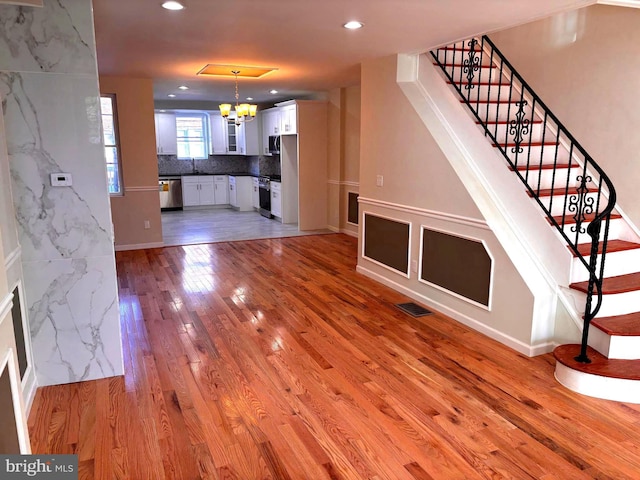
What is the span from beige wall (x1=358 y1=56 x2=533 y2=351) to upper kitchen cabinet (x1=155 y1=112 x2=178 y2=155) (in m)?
6.94

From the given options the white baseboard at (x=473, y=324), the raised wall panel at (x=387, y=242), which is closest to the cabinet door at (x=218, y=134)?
the raised wall panel at (x=387, y=242)

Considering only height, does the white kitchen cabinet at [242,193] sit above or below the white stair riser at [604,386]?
above

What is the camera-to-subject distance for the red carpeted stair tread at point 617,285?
3262 millimetres

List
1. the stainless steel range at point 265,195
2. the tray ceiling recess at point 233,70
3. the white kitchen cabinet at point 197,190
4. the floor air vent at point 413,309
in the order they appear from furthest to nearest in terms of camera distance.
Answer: the white kitchen cabinet at point 197,190 → the stainless steel range at point 265,195 → the tray ceiling recess at point 233,70 → the floor air vent at point 413,309

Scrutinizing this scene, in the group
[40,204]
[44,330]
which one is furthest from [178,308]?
[40,204]

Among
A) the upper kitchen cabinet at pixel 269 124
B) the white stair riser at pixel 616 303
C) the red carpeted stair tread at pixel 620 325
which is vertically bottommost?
the red carpeted stair tread at pixel 620 325

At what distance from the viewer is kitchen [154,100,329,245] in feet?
27.3

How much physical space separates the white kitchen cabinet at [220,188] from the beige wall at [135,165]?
447 cm

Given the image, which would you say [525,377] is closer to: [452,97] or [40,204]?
[452,97]

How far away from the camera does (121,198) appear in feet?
22.5

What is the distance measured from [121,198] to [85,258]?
164 inches

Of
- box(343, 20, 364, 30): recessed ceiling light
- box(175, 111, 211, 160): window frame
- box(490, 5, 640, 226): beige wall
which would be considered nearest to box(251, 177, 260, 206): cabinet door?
box(175, 111, 211, 160): window frame

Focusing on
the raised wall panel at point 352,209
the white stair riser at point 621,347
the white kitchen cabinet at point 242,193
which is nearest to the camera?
the white stair riser at point 621,347

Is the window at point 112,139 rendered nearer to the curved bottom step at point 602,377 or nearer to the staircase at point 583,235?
the staircase at point 583,235
